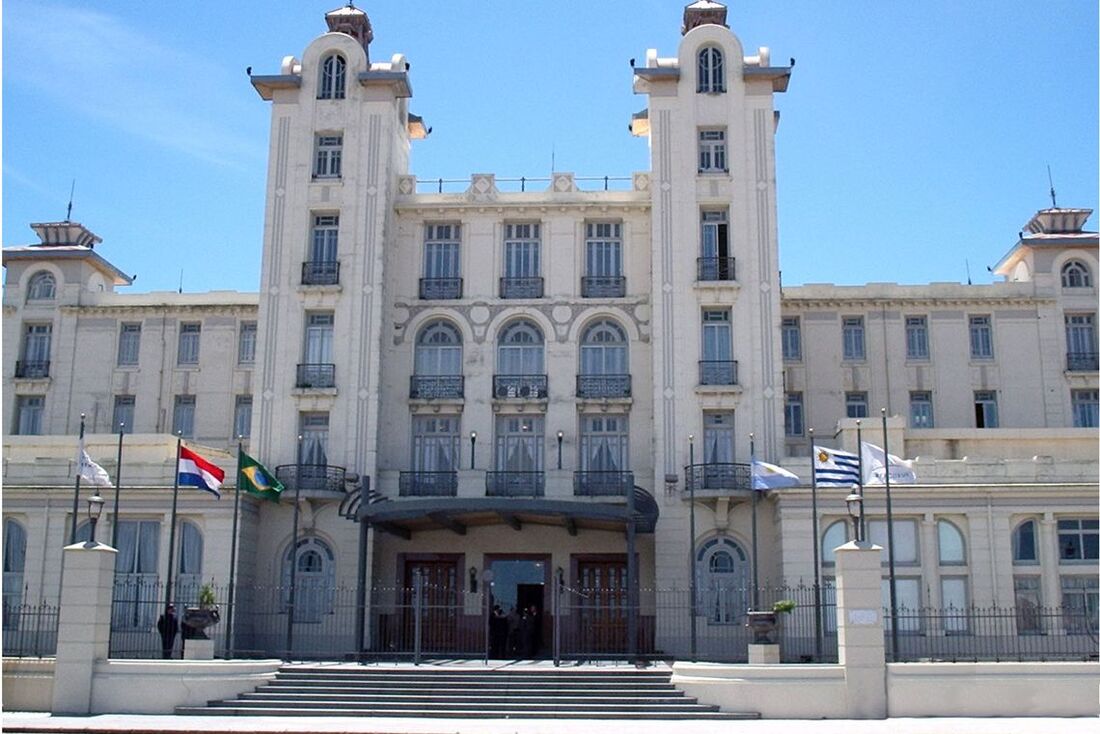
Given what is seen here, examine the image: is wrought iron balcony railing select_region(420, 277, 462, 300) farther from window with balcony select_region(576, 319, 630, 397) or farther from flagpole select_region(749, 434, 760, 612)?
flagpole select_region(749, 434, 760, 612)

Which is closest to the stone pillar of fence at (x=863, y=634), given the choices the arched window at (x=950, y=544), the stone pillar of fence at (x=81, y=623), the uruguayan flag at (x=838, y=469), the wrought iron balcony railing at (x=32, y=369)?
the uruguayan flag at (x=838, y=469)

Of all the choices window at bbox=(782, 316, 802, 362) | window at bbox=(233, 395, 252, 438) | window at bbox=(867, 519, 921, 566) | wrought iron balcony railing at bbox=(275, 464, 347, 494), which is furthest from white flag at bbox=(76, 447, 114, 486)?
window at bbox=(782, 316, 802, 362)

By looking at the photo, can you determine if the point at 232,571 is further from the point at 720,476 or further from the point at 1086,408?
the point at 1086,408

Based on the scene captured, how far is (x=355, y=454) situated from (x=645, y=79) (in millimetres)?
14311

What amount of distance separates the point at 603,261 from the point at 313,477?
10.6m

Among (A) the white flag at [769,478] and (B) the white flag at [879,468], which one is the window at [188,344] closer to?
(A) the white flag at [769,478]

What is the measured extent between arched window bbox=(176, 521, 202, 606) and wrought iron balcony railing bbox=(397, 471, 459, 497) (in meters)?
5.73

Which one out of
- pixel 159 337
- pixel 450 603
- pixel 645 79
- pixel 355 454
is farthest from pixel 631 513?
pixel 159 337

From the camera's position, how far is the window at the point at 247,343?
41.7 meters

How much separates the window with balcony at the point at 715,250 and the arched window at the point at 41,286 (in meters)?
22.7

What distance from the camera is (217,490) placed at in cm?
2983

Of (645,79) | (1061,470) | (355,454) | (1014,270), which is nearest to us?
(1061,470)

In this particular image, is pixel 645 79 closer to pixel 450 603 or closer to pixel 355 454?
pixel 355 454

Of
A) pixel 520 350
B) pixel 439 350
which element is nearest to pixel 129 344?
pixel 439 350
